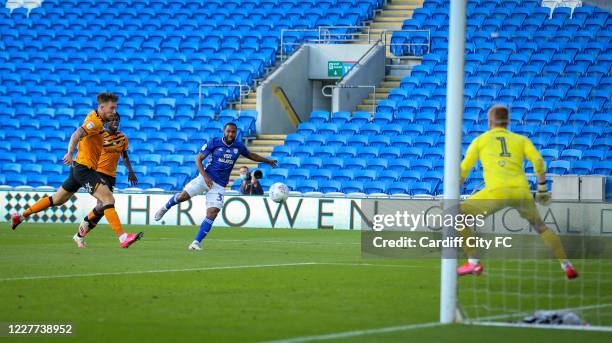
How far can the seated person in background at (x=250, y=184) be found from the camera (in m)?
27.9

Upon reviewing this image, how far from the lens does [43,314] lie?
29.8 feet

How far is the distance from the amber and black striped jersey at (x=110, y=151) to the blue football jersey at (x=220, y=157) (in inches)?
52.2

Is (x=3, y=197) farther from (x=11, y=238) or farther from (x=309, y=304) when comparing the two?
(x=309, y=304)

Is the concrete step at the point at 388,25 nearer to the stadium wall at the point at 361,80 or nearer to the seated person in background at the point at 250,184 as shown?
the stadium wall at the point at 361,80

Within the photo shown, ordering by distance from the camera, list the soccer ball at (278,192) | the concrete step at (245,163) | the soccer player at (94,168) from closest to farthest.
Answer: the soccer player at (94,168), the soccer ball at (278,192), the concrete step at (245,163)

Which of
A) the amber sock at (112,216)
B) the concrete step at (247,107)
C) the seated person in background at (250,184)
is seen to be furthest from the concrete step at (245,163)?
the amber sock at (112,216)

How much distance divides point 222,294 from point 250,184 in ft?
57.1

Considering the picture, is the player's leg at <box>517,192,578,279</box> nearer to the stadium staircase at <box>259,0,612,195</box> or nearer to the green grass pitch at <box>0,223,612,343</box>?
the green grass pitch at <box>0,223,612,343</box>

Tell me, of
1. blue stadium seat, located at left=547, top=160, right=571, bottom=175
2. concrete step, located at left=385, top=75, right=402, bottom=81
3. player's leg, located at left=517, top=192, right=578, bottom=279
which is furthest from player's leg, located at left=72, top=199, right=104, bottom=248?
concrete step, located at left=385, top=75, right=402, bottom=81

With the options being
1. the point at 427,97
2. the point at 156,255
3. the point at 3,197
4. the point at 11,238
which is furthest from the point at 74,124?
the point at 156,255

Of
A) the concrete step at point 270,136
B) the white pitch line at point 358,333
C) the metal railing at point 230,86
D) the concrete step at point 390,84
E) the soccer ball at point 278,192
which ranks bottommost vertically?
the white pitch line at point 358,333

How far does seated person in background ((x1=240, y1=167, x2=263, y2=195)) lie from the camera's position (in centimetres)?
2785

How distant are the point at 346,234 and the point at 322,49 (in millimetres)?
12076

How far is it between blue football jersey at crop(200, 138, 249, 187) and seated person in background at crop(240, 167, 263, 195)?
8351 mm
